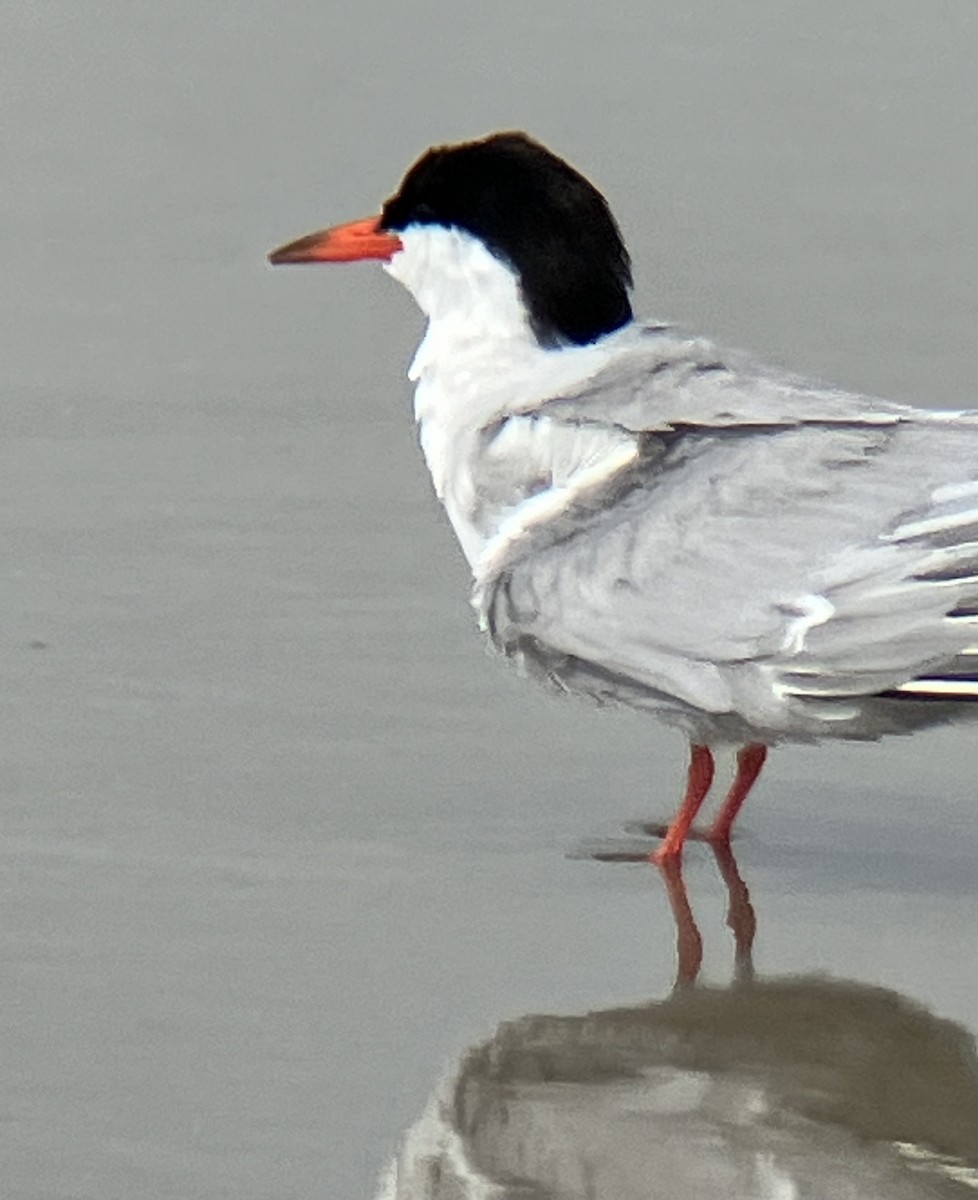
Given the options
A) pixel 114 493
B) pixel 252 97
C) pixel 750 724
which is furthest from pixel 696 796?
pixel 252 97

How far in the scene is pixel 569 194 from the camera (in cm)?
532

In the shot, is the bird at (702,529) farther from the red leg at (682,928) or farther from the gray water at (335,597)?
the gray water at (335,597)

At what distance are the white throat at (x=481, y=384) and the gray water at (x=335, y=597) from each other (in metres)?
0.45

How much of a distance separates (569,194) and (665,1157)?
6.53 feet

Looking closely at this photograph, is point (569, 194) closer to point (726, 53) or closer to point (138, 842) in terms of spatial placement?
point (138, 842)

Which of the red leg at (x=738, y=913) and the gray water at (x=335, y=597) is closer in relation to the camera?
the gray water at (x=335, y=597)

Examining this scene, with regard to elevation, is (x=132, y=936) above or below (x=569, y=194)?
below

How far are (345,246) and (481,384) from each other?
0.53 meters

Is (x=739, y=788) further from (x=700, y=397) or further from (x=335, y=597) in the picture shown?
(x=335, y=597)

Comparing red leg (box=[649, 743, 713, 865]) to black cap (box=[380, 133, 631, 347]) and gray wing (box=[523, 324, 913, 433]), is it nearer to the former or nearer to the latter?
gray wing (box=[523, 324, 913, 433])

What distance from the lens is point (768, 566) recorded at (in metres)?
4.80

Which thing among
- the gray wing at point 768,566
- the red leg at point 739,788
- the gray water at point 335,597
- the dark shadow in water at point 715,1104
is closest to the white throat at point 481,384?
the gray wing at point 768,566

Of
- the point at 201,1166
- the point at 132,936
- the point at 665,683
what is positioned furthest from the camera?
the point at 665,683

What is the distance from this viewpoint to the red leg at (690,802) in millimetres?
5012
